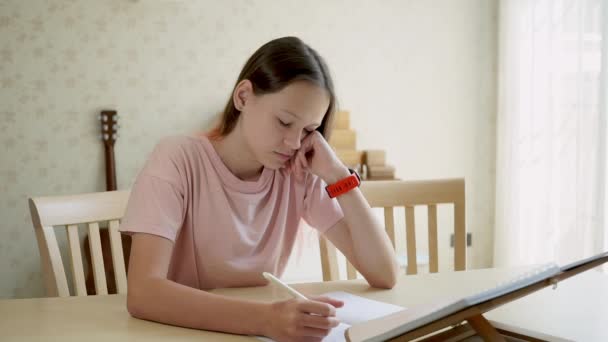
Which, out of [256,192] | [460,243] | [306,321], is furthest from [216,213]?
[460,243]

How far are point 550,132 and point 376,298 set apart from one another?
2375 mm

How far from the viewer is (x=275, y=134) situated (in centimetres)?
121

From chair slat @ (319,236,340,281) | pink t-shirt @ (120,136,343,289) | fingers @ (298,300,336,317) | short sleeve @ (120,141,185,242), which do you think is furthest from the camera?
chair slat @ (319,236,340,281)

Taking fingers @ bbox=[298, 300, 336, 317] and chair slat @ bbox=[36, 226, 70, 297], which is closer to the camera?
fingers @ bbox=[298, 300, 336, 317]

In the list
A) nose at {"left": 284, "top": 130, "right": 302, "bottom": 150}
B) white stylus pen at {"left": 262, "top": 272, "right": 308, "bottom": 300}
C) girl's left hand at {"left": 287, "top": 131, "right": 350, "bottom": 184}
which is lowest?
white stylus pen at {"left": 262, "top": 272, "right": 308, "bottom": 300}

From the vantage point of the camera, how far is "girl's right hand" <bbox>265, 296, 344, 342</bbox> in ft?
2.85

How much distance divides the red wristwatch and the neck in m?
0.16

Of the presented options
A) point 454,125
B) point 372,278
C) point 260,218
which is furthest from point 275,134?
point 454,125

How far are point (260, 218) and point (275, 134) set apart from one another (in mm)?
202

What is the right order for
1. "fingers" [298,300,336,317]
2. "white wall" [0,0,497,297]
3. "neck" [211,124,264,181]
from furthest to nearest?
1. "white wall" [0,0,497,297]
2. "neck" [211,124,264,181]
3. "fingers" [298,300,336,317]

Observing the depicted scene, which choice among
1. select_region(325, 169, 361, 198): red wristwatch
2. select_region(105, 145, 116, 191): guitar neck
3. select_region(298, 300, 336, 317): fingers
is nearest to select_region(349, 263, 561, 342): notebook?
select_region(298, 300, 336, 317): fingers

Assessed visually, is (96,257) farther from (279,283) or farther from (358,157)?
(358,157)

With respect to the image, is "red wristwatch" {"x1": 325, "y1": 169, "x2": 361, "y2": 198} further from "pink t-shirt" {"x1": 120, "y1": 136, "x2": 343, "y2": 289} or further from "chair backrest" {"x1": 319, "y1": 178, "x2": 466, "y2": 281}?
"chair backrest" {"x1": 319, "y1": 178, "x2": 466, "y2": 281}

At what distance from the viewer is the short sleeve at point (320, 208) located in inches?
53.9
